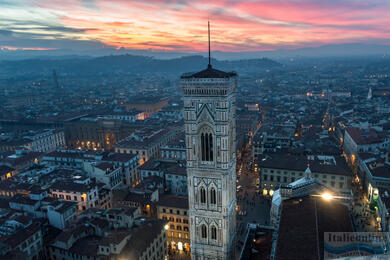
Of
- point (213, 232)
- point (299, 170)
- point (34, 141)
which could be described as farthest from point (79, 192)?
point (34, 141)

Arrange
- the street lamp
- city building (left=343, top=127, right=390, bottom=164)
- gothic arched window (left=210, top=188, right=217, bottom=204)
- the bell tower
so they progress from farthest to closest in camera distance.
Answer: city building (left=343, top=127, right=390, bottom=164) → the street lamp → gothic arched window (left=210, top=188, right=217, bottom=204) → the bell tower

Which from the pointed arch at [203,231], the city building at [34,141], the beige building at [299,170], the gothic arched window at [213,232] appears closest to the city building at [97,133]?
the city building at [34,141]

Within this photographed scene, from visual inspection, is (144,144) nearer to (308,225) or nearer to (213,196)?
(213,196)

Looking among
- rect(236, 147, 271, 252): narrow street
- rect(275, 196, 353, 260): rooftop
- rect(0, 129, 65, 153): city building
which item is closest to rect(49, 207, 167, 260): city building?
rect(236, 147, 271, 252): narrow street

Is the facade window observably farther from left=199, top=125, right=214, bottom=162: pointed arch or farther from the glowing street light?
the glowing street light

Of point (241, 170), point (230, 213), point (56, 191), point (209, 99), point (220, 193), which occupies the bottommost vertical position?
point (241, 170)

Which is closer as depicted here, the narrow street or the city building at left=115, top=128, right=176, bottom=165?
the narrow street

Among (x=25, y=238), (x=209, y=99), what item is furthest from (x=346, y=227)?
(x=25, y=238)

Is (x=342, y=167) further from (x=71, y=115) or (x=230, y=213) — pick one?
(x=71, y=115)
